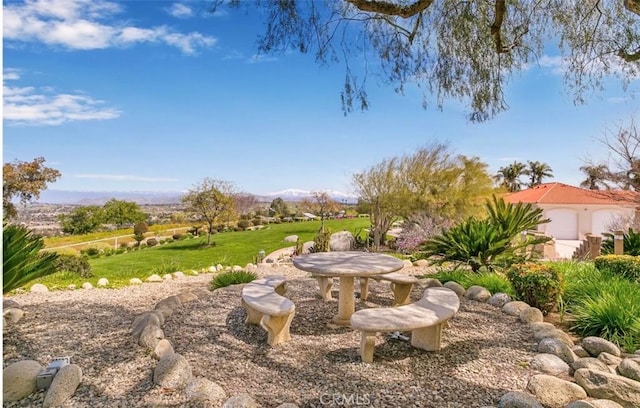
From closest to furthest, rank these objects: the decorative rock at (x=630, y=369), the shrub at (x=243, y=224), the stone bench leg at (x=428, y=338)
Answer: the decorative rock at (x=630, y=369), the stone bench leg at (x=428, y=338), the shrub at (x=243, y=224)

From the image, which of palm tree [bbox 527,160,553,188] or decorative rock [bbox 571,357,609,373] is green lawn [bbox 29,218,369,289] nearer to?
decorative rock [bbox 571,357,609,373]

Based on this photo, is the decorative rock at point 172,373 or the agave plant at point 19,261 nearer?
the decorative rock at point 172,373

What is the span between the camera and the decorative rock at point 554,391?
2.42 m

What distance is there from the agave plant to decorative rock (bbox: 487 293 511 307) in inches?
198

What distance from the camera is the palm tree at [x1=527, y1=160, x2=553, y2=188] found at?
35156mm

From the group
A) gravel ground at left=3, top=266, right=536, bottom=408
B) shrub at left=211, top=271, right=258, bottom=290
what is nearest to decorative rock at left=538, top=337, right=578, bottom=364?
gravel ground at left=3, top=266, right=536, bottom=408

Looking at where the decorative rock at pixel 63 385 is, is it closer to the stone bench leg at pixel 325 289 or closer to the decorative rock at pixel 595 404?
the stone bench leg at pixel 325 289

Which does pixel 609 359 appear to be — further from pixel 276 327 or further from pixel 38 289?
pixel 38 289

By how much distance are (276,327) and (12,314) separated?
2.79 metres

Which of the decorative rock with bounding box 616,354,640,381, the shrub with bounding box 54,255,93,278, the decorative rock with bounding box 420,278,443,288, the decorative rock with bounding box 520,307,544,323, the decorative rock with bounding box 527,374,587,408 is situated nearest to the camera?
the decorative rock with bounding box 527,374,587,408

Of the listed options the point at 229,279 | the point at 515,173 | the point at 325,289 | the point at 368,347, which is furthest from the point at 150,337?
the point at 515,173

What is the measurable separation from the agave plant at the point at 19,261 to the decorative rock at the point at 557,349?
15.8 ft

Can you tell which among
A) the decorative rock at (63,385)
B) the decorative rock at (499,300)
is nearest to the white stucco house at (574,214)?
the decorative rock at (499,300)

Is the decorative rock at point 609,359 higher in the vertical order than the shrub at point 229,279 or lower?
lower
